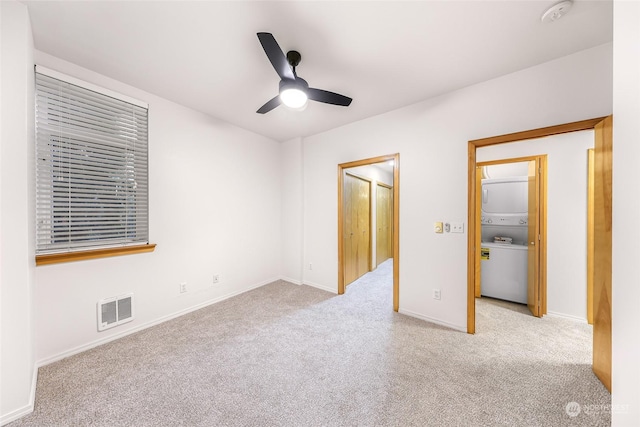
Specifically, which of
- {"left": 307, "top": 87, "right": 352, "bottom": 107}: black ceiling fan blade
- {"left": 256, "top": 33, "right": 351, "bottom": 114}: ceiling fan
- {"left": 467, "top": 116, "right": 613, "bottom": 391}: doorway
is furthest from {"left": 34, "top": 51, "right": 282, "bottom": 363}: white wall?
{"left": 467, "top": 116, "right": 613, "bottom": 391}: doorway

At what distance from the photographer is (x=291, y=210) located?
3.94m

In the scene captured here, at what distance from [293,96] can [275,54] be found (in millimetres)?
→ 329

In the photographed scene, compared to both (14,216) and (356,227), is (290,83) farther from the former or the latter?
(356,227)

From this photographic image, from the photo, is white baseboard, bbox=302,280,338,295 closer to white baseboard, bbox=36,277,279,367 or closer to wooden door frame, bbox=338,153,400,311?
wooden door frame, bbox=338,153,400,311

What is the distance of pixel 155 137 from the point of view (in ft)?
8.14

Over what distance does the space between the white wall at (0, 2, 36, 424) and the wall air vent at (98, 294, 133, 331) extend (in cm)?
69

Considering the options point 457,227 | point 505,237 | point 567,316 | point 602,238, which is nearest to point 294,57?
point 457,227

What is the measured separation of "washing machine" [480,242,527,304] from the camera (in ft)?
9.82

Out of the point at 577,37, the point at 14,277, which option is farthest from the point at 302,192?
the point at 577,37

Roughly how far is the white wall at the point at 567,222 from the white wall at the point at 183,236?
3793 millimetres

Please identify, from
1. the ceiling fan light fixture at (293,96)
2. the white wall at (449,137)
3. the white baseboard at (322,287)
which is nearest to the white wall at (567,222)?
the white wall at (449,137)

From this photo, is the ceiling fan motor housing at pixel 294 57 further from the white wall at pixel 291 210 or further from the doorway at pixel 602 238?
the doorway at pixel 602 238
